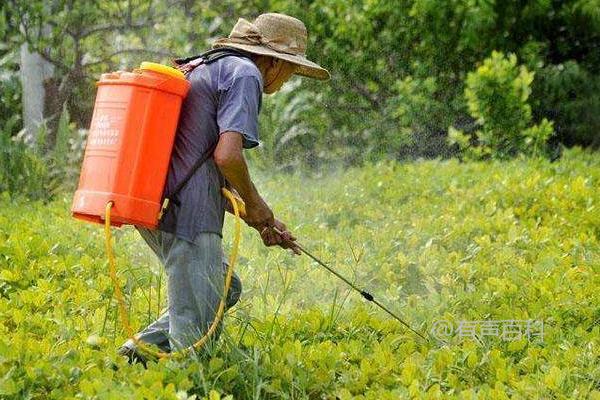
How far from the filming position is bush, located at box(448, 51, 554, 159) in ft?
35.3

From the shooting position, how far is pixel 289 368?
408cm

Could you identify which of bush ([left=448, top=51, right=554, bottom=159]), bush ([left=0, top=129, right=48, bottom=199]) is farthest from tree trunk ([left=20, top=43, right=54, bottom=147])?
bush ([left=448, top=51, right=554, bottom=159])

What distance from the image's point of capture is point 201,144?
3922 mm

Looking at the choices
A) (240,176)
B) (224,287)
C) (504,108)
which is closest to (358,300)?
(224,287)

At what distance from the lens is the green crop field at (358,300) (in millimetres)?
3920

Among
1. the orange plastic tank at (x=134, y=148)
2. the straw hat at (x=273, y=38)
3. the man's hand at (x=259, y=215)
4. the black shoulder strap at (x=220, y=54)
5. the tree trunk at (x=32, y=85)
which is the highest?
the straw hat at (x=273, y=38)

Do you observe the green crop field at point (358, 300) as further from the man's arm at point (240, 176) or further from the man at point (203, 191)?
the man's arm at point (240, 176)

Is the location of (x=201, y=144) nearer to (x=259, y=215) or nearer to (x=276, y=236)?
(x=259, y=215)

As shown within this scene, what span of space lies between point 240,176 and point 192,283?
0.46 meters

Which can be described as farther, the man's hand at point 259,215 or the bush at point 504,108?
the bush at point 504,108

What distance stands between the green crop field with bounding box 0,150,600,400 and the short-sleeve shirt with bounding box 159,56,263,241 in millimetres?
512

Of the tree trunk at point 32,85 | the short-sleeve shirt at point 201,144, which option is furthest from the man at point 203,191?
the tree trunk at point 32,85

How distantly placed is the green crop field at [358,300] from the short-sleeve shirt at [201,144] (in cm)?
51

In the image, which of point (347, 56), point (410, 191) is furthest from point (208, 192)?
point (347, 56)
